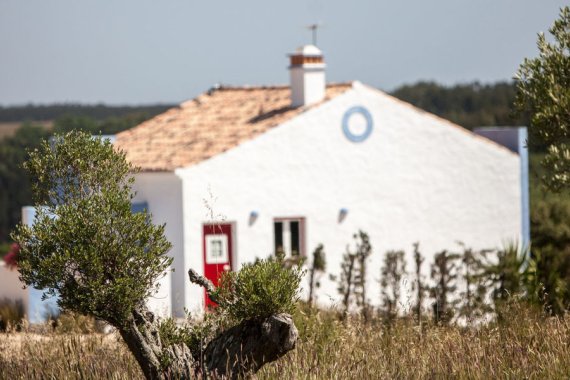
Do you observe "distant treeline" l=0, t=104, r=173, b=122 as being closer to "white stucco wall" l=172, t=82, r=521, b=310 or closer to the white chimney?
the white chimney

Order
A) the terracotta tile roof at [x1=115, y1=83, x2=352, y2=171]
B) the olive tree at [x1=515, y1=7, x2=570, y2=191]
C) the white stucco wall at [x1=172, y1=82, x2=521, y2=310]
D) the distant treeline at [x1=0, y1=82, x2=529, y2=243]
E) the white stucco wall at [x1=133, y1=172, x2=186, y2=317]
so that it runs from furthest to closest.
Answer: the distant treeline at [x1=0, y1=82, x2=529, y2=243]
the terracotta tile roof at [x1=115, y1=83, x2=352, y2=171]
the white stucco wall at [x1=172, y1=82, x2=521, y2=310]
the white stucco wall at [x1=133, y1=172, x2=186, y2=317]
the olive tree at [x1=515, y1=7, x2=570, y2=191]

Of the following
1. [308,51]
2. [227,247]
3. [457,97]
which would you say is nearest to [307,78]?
[308,51]

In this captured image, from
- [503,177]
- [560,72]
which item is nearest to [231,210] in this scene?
[503,177]

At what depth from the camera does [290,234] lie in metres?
25.1

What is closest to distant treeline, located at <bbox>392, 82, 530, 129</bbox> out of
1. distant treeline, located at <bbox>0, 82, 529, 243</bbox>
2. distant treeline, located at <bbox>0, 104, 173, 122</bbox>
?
distant treeline, located at <bbox>0, 82, 529, 243</bbox>

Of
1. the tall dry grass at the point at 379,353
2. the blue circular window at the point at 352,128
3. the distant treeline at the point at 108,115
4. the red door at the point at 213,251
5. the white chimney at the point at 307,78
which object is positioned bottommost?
the tall dry grass at the point at 379,353

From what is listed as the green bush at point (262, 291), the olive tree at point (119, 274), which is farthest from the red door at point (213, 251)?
the green bush at point (262, 291)

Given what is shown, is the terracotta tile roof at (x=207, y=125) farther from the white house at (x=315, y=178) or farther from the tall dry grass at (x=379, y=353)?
the tall dry grass at (x=379, y=353)

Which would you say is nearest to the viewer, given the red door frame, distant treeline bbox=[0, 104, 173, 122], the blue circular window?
the red door frame

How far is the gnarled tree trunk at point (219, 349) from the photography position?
9906 mm

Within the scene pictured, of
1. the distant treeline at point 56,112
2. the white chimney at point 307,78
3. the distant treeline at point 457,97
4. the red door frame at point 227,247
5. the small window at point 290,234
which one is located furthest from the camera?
the distant treeline at point 457,97

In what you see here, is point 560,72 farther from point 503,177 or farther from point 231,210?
point 503,177

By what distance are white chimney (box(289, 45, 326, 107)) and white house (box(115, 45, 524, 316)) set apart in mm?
28

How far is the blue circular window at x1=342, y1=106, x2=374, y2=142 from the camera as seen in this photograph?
25703 mm
